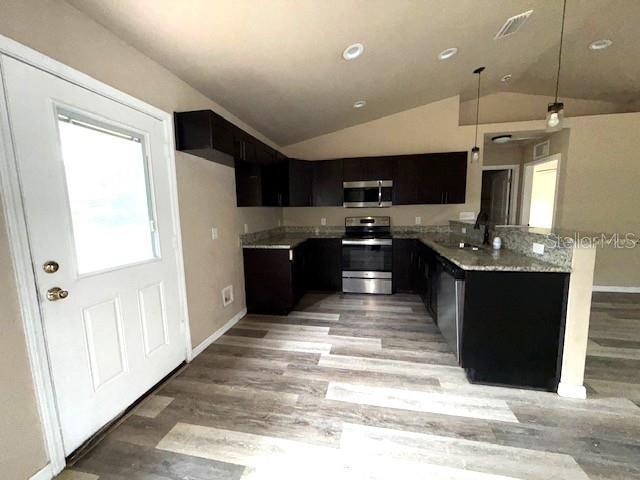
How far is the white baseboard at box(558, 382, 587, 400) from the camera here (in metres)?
1.83

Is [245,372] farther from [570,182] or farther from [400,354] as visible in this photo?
[570,182]

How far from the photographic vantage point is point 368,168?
408cm

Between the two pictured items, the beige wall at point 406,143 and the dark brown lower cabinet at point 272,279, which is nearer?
the dark brown lower cabinet at point 272,279

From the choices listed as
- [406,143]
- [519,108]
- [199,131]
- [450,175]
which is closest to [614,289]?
[450,175]

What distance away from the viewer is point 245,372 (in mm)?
2184

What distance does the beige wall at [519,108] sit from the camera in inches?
170

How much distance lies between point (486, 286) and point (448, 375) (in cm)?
80

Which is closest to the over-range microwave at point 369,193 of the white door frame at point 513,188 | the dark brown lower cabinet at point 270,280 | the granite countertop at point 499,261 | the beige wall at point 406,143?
the beige wall at point 406,143

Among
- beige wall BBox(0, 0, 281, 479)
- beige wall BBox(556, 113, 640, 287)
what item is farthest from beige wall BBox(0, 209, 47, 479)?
beige wall BBox(556, 113, 640, 287)

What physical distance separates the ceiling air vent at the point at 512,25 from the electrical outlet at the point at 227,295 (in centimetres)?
376

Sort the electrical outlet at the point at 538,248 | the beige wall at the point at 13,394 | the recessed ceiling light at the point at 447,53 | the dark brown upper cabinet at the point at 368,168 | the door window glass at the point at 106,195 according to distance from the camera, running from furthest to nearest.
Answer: the dark brown upper cabinet at the point at 368,168 → the recessed ceiling light at the point at 447,53 → the electrical outlet at the point at 538,248 → the door window glass at the point at 106,195 → the beige wall at the point at 13,394

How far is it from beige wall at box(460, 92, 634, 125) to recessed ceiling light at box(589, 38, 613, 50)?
1.38 m

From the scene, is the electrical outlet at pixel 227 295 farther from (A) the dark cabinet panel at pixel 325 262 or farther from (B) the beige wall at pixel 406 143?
(B) the beige wall at pixel 406 143

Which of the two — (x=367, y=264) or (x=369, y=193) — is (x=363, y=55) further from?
(x=367, y=264)
